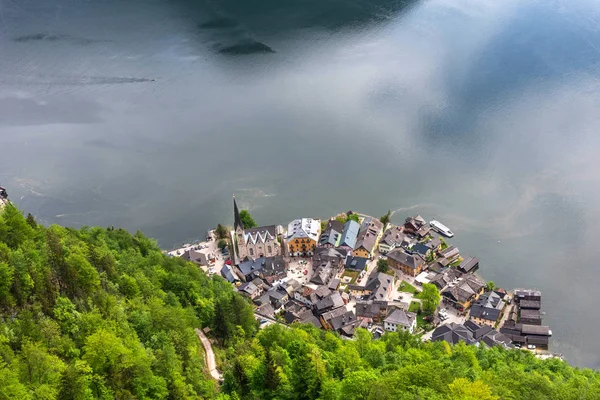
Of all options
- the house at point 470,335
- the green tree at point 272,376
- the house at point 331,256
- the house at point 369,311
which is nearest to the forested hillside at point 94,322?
the green tree at point 272,376

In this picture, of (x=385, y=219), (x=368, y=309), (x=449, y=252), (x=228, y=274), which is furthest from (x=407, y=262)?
(x=228, y=274)

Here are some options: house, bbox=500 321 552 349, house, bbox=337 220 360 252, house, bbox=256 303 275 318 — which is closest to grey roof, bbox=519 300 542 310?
house, bbox=500 321 552 349

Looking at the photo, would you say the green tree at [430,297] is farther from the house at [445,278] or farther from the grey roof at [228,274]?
the grey roof at [228,274]

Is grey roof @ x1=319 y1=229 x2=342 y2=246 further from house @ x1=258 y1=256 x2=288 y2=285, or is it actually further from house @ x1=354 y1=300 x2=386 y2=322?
house @ x1=354 y1=300 x2=386 y2=322

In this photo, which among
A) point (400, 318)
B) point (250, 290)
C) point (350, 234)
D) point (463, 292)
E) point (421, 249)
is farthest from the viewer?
point (350, 234)

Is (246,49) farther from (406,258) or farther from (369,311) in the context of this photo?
(369,311)
